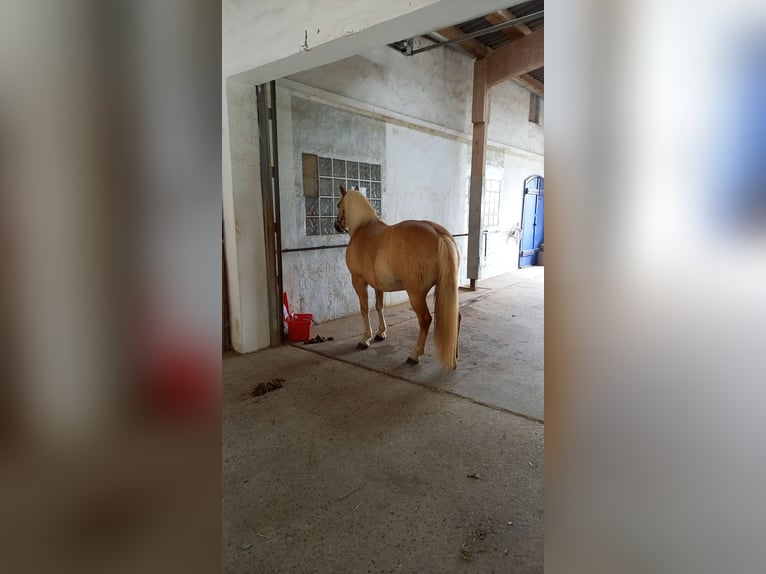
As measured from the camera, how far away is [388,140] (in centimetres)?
484

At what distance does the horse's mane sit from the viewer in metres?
3.57

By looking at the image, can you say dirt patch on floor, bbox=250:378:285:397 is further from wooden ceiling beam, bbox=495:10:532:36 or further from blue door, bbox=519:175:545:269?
blue door, bbox=519:175:545:269

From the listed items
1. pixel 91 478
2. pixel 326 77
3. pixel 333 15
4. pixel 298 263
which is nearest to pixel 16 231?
pixel 91 478

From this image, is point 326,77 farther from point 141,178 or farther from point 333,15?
point 141,178

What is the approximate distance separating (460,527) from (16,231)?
5.05 feet

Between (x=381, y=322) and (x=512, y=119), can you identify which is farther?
(x=512, y=119)

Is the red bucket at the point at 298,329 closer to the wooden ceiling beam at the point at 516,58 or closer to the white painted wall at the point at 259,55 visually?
the white painted wall at the point at 259,55

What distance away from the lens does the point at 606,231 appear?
0.35 meters

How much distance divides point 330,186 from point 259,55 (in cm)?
164

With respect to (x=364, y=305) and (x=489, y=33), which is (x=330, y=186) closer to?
(x=364, y=305)

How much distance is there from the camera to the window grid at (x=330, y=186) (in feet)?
13.3

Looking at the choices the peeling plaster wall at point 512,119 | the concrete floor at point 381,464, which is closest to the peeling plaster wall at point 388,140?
the peeling plaster wall at point 512,119

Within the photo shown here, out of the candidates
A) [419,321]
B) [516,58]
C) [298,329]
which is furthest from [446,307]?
[516,58]

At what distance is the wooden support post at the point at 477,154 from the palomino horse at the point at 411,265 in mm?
2850
